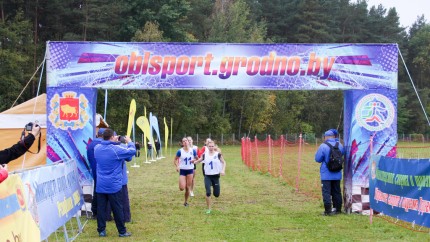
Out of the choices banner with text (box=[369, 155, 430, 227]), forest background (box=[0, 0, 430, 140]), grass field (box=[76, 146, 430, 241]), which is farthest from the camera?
forest background (box=[0, 0, 430, 140])

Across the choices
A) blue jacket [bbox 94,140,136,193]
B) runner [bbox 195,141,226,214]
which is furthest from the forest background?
blue jacket [bbox 94,140,136,193]

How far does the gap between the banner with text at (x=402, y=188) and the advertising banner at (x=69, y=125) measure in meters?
5.87

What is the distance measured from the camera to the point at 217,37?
203ft

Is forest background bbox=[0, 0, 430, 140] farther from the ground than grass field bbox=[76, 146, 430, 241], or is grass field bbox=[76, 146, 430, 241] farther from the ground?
forest background bbox=[0, 0, 430, 140]

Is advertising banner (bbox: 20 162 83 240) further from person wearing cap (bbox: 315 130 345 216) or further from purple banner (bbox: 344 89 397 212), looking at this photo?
purple banner (bbox: 344 89 397 212)

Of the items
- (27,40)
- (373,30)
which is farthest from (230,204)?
(373,30)

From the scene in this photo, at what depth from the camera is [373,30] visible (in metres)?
79.6

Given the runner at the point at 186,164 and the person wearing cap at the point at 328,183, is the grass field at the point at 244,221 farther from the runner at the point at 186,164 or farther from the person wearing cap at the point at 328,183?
the runner at the point at 186,164

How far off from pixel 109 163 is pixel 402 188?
496 cm

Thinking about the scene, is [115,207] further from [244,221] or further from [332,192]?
[332,192]

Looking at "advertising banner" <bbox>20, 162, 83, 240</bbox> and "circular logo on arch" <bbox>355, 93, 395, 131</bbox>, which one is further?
"circular logo on arch" <bbox>355, 93, 395, 131</bbox>

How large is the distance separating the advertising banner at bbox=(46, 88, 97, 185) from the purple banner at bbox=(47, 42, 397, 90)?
9.4 inches

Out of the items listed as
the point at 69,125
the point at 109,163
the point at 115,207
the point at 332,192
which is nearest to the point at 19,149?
the point at 109,163

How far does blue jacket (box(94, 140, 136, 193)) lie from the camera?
9.99m
